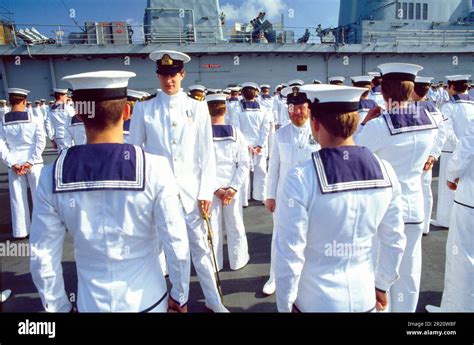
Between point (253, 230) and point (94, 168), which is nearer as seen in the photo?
point (94, 168)

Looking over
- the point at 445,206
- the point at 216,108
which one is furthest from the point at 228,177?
the point at 445,206

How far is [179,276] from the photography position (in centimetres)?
183

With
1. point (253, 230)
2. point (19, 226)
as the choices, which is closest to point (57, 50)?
point (19, 226)

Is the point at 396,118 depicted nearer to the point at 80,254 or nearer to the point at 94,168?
the point at 94,168

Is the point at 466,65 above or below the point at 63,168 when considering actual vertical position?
above

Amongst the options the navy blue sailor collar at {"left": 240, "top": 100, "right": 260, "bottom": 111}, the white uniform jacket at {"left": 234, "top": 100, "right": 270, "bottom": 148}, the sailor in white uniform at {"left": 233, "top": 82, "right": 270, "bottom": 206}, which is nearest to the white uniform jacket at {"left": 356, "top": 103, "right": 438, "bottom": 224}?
the sailor in white uniform at {"left": 233, "top": 82, "right": 270, "bottom": 206}

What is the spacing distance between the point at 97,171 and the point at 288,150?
2129 millimetres

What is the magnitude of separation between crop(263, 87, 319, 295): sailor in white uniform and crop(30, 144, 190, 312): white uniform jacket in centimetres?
171

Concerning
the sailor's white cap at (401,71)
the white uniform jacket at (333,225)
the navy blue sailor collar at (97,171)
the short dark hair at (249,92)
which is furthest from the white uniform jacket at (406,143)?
the short dark hair at (249,92)

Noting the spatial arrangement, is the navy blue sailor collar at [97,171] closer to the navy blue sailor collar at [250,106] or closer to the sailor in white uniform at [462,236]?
the sailor in white uniform at [462,236]

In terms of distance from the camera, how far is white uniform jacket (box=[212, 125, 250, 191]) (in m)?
4.02
